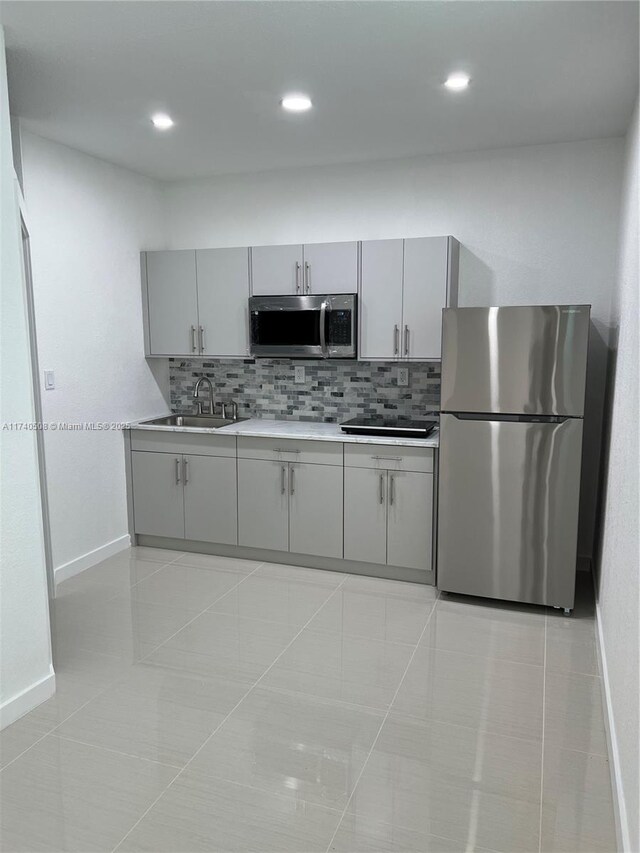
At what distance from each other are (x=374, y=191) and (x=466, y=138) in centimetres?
76

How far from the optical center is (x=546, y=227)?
4.12m

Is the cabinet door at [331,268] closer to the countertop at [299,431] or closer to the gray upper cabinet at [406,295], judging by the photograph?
the gray upper cabinet at [406,295]

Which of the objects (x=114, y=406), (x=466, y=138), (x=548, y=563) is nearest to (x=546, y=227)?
(x=466, y=138)

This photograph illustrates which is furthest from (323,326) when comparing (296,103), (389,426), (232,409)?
(296,103)

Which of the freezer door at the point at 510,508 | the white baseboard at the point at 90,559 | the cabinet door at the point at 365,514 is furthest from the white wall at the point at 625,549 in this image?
the white baseboard at the point at 90,559

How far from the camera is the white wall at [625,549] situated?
198cm

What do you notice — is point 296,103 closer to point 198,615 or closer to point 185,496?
point 185,496

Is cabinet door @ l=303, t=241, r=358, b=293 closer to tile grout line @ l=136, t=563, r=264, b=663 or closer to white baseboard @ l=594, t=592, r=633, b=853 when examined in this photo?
tile grout line @ l=136, t=563, r=264, b=663

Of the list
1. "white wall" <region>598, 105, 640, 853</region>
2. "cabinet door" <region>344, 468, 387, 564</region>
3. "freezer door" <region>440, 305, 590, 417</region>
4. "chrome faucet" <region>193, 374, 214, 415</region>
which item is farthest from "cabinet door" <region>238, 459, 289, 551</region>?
"white wall" <region>598, 105, 640, 853</region>

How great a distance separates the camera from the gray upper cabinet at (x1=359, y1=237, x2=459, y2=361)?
4.10 m

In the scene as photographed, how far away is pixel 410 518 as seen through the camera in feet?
13.3

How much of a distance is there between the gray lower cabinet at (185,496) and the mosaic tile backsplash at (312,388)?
0.68m

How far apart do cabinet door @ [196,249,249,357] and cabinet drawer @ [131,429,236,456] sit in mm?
633

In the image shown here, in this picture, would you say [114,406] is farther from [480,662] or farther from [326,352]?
[480,662]
